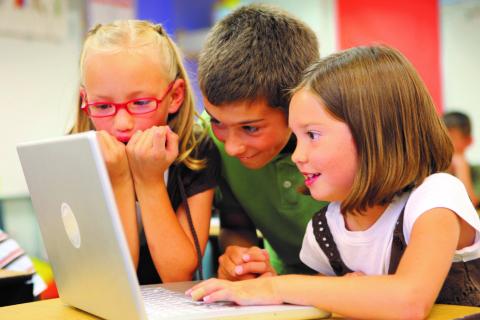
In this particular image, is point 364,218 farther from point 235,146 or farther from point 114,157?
point 114,157

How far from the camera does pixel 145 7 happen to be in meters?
4.13

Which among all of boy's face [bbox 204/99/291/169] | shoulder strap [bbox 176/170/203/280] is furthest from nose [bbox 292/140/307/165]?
shoulder strap [bbox 176/170/203/280]

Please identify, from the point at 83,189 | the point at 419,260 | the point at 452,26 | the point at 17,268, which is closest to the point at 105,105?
the point at 17,268

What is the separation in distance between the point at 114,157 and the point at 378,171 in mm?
468

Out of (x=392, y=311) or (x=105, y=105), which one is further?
(x=105, y=105)

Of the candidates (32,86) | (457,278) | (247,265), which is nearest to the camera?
(457,278)

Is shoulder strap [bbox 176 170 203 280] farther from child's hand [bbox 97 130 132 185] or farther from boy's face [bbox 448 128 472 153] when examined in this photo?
boy's face [bbox 448 128 472 153]

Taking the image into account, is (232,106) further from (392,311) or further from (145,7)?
(145,7)

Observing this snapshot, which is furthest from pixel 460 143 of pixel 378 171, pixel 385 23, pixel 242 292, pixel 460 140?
pixel 242 292

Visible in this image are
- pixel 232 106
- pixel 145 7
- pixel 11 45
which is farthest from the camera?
pixel 145 7

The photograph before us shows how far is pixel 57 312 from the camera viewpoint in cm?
103

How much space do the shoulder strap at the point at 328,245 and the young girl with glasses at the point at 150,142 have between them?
271 millimetres

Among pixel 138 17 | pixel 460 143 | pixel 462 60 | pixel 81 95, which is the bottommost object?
pixel 460 143

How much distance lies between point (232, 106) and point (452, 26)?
14.3ft
